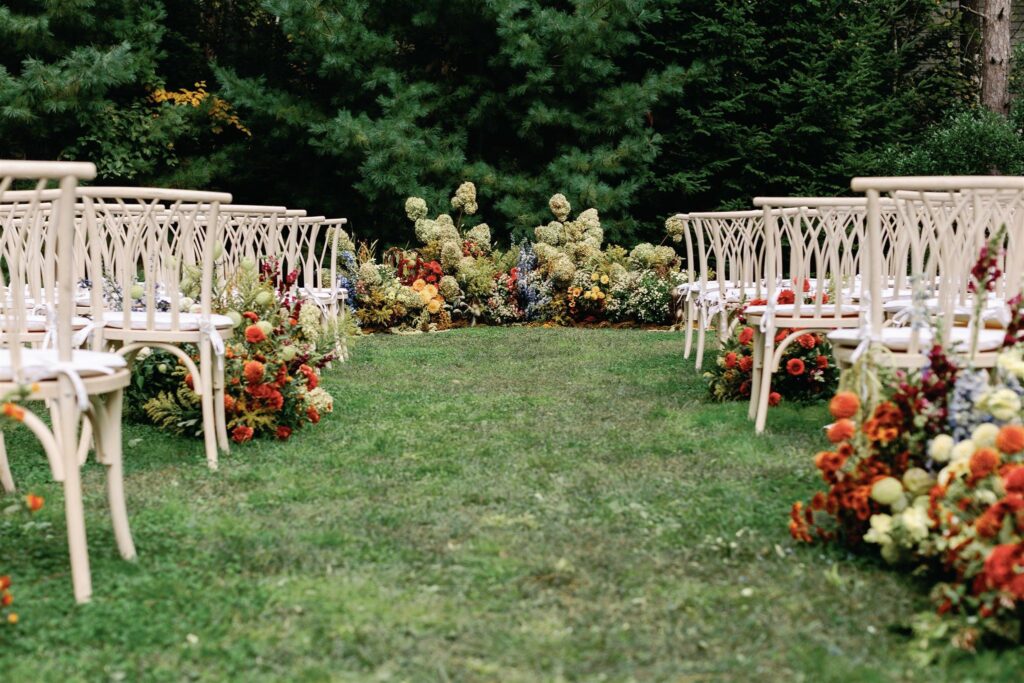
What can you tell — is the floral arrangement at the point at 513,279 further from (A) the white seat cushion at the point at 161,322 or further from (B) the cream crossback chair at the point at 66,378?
(B) the cream crossback chair at the point at 66,378

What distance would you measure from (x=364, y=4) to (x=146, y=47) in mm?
2399

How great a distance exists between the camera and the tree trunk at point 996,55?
10383 mm

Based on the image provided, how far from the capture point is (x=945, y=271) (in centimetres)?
289

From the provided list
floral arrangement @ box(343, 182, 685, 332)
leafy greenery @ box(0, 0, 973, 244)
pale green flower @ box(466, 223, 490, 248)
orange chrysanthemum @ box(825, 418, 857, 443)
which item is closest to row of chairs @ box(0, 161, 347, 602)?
orange chrysanthemum @ box(825, 418, 857, 443)

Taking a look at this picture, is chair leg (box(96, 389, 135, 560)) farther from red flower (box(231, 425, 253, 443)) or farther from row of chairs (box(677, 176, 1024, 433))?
row of chairs (box(677, 176, 1024, 433))

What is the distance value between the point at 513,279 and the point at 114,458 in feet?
23.2

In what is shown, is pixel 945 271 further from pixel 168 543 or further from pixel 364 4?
pixel 364 4

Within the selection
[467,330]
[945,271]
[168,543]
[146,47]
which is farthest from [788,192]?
[168,543]

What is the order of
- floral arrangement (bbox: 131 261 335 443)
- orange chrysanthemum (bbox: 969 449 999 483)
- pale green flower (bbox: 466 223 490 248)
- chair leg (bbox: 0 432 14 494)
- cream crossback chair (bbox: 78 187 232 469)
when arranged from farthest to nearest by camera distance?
pale green flower (bbox: 466 223 490 248)
floral arrangement (bbox: 131 261 335 443)
cream crossback chair (bbox: 78 187 232 469)
chair leg (bbox: 0 432 14 494)
orange chrysanthemum (bbox: 969 449 999 483)

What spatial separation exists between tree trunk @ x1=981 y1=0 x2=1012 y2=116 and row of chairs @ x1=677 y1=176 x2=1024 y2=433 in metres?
5.38

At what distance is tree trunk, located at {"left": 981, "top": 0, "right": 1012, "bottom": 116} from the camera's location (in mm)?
10383

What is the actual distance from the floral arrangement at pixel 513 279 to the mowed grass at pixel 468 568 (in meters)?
4.59

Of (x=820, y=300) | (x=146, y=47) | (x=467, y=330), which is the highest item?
(x=146, y=47)

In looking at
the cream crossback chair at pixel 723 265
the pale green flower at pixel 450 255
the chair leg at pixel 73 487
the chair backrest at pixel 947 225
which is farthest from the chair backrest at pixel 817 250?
the pale green flower at pixel 450 255
